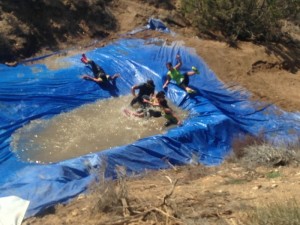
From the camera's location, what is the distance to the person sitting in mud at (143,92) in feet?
40.0

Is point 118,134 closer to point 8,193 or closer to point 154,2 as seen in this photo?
point 8,193

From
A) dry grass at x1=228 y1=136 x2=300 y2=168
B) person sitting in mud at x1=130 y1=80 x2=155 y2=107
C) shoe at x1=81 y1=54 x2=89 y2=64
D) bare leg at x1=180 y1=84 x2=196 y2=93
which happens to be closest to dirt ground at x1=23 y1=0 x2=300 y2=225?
dry grass at x1=228 y1=136 x2=300 y2=168

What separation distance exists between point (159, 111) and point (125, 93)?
1454mm

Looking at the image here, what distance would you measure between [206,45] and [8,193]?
8846 mm

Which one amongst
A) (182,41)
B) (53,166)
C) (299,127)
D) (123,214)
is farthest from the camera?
(182,41)

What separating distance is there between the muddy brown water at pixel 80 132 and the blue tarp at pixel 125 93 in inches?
9.7

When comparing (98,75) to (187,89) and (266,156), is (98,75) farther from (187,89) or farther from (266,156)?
(266,156)

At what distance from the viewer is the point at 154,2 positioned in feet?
57.8

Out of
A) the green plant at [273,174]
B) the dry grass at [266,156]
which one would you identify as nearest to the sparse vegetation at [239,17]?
the dry grass at [266,156]

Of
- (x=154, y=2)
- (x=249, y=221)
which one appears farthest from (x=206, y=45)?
(x=249, y=221)

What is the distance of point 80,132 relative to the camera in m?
11.0

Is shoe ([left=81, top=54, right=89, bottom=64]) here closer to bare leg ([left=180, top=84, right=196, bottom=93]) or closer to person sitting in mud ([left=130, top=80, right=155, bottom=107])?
person sitting in mud ([left=130, top=80, right=155, bottom=107])

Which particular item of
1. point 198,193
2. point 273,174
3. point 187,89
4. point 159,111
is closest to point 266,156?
point 273,174

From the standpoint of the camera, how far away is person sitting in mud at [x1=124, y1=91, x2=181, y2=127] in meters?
11.7
